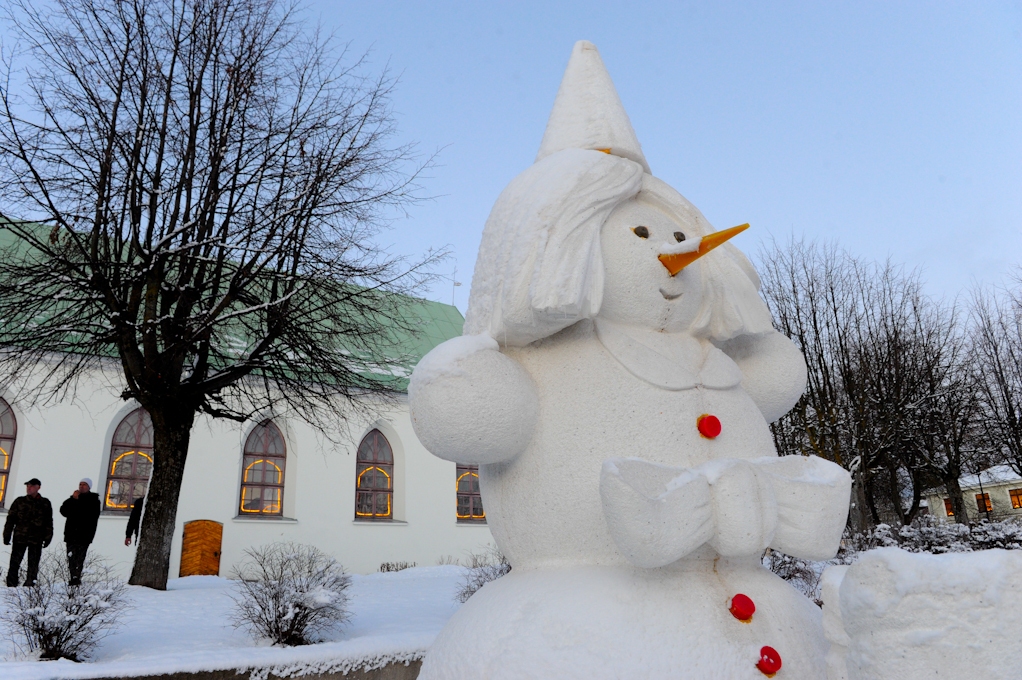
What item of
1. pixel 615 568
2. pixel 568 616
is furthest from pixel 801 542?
pixel 568 616

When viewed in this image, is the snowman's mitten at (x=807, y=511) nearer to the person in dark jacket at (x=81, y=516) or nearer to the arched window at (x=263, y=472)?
the person in dark jacket at (x=81, y=516)

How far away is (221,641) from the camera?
5.82m

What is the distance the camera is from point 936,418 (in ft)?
59.4

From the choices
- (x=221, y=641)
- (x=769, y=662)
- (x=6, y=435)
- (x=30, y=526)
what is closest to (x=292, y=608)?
(x=221, y=641)

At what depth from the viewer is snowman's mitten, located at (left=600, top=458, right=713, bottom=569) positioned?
1.85 meters

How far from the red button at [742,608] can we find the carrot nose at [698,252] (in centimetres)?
112

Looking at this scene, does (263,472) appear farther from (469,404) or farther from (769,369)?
(469,404)

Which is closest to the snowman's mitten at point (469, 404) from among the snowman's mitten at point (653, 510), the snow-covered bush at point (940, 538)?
the snowman's mitten at point (653, 510)

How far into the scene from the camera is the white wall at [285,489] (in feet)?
44.4

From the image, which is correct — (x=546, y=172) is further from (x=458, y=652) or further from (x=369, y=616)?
(x=369, y=616)

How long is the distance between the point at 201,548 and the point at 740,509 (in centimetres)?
1459

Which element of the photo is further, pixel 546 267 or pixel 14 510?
pixel 14 510

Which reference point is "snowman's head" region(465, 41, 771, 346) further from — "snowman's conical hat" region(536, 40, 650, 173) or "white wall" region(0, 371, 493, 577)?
"white wall" region(0, 371, 493, 577)

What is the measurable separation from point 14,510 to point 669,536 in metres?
9.58
